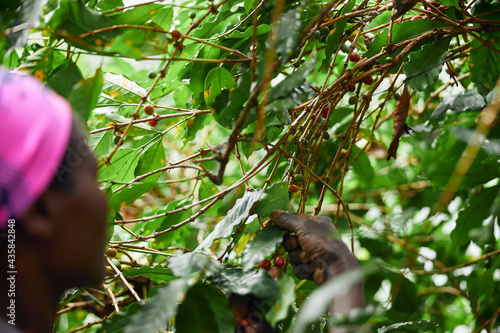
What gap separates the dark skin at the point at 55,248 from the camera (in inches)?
27.3

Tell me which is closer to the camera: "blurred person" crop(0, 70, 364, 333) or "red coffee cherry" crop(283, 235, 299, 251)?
"blurred person" crop(0, 70, 364, 333)

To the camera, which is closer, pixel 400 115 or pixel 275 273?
pixel 275 273

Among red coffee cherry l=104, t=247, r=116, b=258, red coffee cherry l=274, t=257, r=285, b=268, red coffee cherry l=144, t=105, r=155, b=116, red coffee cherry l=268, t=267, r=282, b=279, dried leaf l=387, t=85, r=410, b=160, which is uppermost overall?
red coffee cherry l=144, t=105, r=155, b=116

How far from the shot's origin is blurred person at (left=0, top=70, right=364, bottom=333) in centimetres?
66

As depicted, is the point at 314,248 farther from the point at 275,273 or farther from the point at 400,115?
the point at 400,115

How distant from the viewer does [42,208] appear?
27.4 inches

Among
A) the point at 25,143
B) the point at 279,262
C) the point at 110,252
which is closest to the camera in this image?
the point at 25,143

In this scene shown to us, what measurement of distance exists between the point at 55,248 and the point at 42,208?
0.19 ft

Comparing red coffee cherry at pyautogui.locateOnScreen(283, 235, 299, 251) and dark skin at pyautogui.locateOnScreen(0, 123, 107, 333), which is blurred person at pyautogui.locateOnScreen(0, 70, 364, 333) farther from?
red coffee cherry at pyautogui.locateOnScreen(283, 235, 299, 251)

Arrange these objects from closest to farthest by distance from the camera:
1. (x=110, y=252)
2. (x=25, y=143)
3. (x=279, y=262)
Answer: (x=25, y=143) → (x=279, y=262) → (x=110, y=252)

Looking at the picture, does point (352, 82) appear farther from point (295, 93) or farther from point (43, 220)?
point (43, 220)

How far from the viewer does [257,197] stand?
96 centimetres

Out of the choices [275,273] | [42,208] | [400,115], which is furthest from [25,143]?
[400,115]

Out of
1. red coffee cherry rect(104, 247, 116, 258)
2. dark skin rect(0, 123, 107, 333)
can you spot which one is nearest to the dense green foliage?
red coffee cherry rect(104, 247, 116, 258)
